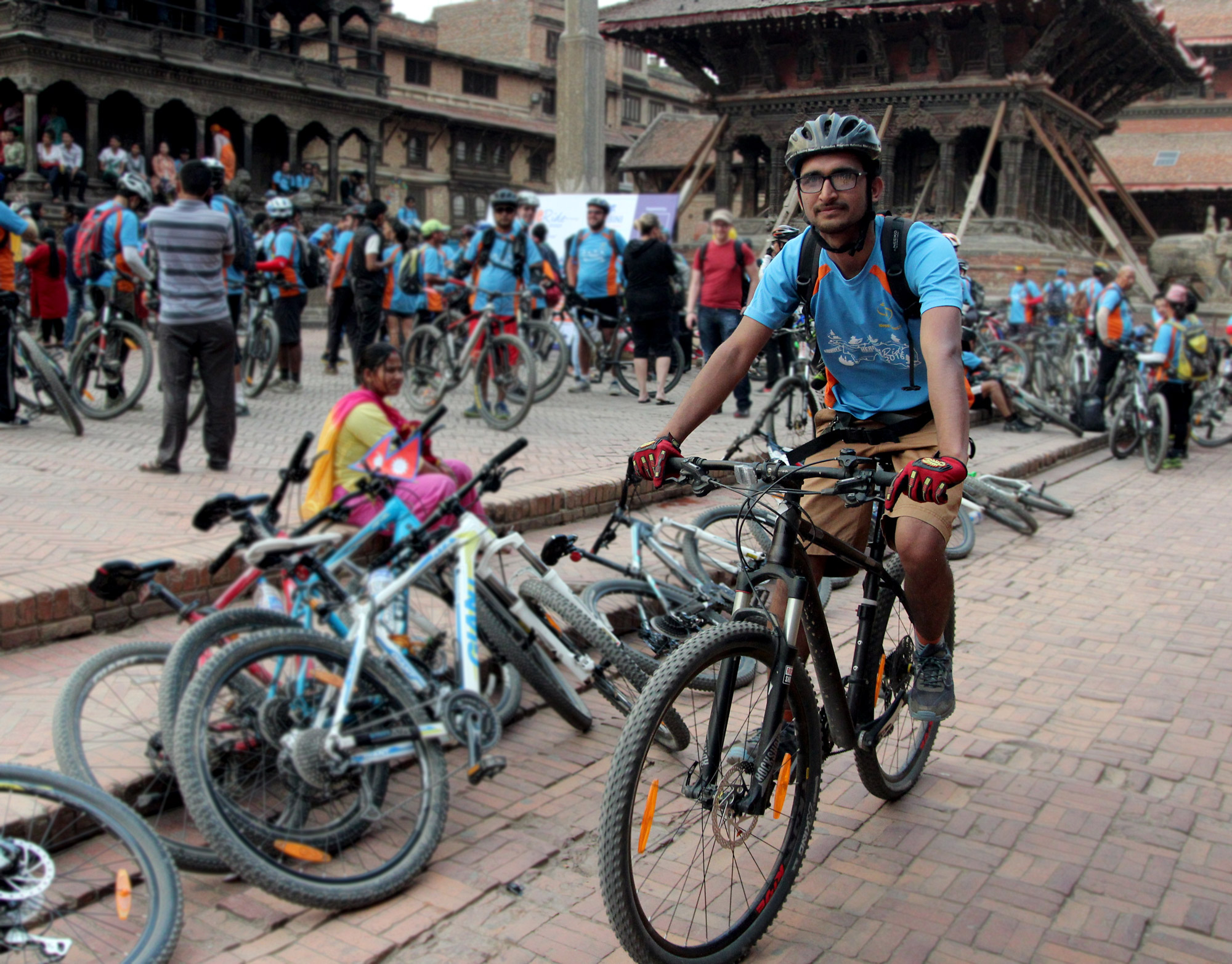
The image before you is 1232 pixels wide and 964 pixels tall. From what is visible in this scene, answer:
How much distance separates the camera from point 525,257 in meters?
11.4

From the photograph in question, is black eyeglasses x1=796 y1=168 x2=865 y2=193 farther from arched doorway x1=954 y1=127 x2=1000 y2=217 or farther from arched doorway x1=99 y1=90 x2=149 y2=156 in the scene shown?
arched doorway x1=99 y1=90 x2=149 y2=156

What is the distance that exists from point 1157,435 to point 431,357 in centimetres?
717

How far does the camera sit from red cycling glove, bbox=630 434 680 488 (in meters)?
3.04

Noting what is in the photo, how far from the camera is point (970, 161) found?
27188mm

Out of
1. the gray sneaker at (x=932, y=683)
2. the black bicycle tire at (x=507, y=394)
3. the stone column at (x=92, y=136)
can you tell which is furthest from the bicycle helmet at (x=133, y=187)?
the stone column at (x=92, y=136)

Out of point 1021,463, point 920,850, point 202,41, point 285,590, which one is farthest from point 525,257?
point 202,41

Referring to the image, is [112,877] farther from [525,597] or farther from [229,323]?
[229,323]

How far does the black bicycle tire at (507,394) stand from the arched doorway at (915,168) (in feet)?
60.5

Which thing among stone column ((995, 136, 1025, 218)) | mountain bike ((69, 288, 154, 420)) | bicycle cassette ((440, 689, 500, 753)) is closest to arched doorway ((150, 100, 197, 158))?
stone column ((995, 136, 1025, 218))

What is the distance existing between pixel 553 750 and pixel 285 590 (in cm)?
122

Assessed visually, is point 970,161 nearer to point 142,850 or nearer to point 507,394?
point 507,394

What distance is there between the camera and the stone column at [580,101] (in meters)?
16.8

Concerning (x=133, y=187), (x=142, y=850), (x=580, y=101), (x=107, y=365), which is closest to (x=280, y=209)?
(x=133, y=187)

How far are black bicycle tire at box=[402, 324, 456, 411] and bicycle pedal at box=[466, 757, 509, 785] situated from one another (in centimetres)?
728
